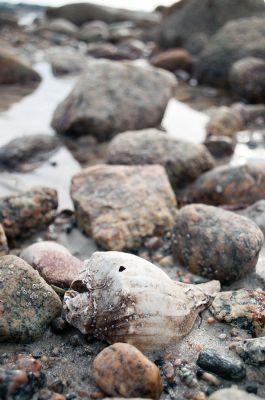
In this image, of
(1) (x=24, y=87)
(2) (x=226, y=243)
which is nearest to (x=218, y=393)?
(2) (x=226, y=243)

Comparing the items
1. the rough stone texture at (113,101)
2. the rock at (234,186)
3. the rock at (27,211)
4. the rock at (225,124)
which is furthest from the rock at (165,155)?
the rock at (225,124)

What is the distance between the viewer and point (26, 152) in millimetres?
4539

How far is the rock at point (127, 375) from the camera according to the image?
1.71 m

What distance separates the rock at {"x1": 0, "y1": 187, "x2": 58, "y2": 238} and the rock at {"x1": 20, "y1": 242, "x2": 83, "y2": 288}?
0.55 m

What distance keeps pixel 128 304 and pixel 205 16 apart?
11314 millimetres

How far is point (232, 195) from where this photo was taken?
12.1ft

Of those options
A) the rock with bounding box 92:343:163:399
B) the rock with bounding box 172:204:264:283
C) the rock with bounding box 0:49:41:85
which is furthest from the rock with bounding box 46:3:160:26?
the rock with bounding box 92:343:163:399

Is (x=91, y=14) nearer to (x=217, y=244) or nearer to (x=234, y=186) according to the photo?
(x=234, y=186)

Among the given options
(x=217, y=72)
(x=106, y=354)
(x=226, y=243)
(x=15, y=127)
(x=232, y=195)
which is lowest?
(x=217, y=72)

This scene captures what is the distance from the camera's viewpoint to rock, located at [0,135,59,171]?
438 centimetres

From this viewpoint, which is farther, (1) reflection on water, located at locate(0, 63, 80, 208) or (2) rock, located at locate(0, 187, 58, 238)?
(1) reflection on water, located at locate(0, 63, 80, 208)

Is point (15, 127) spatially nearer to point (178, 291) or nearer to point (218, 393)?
point (178, 291)

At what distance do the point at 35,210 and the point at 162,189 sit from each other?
1069mm

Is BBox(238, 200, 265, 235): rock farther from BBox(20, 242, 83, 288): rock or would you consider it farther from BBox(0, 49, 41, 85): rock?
BBox(0, 49, 41, 85): rock
